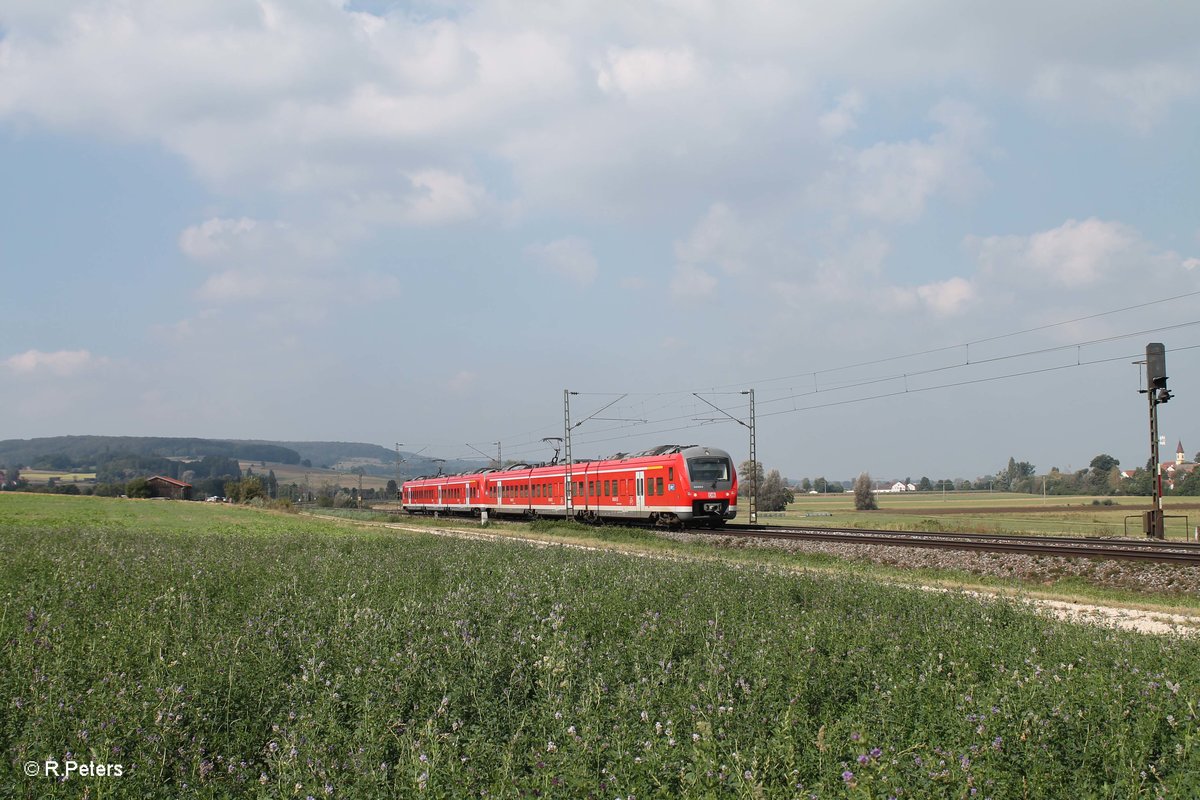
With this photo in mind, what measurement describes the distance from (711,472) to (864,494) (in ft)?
206

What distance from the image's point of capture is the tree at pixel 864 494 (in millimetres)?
92188

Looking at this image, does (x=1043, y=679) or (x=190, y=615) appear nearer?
(x=1043, y=679)

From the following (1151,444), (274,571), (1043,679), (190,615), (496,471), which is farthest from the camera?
(496,471)

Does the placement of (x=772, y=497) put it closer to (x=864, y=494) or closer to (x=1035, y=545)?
(x=864, y=494)

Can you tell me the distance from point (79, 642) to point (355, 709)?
3.44 meters

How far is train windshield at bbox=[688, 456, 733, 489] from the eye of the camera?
35.2 m

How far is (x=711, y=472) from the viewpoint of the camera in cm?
3572

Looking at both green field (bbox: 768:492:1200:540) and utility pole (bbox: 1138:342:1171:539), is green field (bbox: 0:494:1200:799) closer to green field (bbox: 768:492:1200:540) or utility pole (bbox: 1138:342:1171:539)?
utility pole (bbox: 1138:342:1171:539)

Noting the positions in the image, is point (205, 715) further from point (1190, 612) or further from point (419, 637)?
point (1190, 612)

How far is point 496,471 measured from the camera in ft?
186

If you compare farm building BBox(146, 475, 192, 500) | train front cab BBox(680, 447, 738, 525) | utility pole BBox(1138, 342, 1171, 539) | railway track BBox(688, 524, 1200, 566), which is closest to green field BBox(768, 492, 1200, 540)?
utility pole BBox(1138, 342, 1171, 539)

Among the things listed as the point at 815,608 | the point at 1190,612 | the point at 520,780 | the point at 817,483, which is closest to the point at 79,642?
the point at 520,780

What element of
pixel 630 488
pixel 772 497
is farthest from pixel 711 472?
pixel 772 497

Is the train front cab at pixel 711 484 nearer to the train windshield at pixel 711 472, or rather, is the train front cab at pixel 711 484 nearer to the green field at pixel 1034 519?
the train windshield at pixel 711 472
